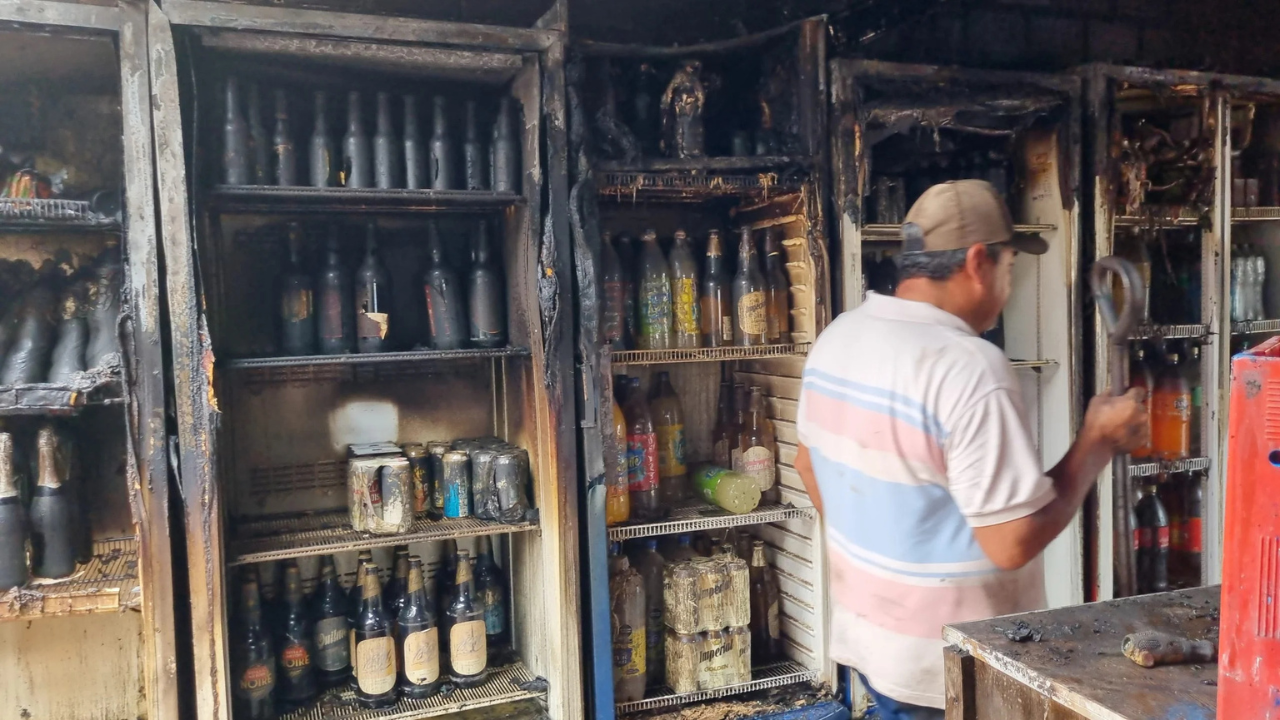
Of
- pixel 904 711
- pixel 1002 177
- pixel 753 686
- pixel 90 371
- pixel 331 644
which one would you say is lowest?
pixel 753 686

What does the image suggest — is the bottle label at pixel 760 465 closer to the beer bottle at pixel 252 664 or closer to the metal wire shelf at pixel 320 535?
the metal wire shelf at pixel 320 535

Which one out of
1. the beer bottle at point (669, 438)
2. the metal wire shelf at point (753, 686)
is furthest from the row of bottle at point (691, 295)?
the metal wire shelf at point (753, 686)

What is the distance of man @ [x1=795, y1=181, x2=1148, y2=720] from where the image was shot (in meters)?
1.38

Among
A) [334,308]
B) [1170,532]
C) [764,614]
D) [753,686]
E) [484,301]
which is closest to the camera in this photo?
[334,308]

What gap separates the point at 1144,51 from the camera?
3.35 metres

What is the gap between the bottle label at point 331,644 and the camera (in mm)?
2283

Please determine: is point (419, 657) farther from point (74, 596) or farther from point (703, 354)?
point (703, 354)

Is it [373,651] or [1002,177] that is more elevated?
[1002,177]

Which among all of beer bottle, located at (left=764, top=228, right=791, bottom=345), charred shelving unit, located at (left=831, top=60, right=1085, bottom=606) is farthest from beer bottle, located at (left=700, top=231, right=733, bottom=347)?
charred shelving unit, located at (left=831, top=60, right=1085, bottom=606)

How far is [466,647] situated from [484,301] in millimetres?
920

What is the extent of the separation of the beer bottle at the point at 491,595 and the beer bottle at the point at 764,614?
0.76 metres

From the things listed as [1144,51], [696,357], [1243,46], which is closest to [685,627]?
[696,357]

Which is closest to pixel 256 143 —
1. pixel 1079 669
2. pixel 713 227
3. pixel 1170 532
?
pixel 713 227

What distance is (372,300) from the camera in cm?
228
